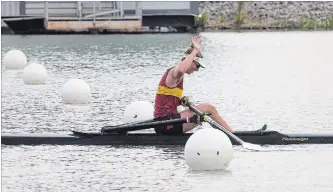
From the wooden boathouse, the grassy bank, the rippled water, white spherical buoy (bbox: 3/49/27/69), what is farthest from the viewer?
the grassy bank

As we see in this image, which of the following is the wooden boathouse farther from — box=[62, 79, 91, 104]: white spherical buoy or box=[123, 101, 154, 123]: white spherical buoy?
box=[123, 101, 154, 123]: white spherical buoy

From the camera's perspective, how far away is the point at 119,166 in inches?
547

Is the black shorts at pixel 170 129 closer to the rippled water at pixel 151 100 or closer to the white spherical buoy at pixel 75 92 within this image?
the rippled water at pixel 151 100

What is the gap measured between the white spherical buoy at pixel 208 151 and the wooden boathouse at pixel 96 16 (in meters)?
40.3

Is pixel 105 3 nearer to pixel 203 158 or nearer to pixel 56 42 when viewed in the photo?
pixel 56 42

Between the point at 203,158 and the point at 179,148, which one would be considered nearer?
the point at 203,158

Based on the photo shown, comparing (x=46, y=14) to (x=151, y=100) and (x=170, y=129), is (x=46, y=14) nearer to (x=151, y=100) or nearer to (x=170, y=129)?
(x=151, y=100)

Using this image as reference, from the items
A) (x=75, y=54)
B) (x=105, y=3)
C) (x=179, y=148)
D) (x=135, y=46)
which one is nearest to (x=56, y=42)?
(x=135, y=46)

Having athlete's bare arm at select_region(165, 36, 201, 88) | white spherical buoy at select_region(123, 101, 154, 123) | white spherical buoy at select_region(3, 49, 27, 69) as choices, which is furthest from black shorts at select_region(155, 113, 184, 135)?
white spherical buoy at select_region(3, 49, 27, 69)

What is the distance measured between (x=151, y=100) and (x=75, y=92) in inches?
69.3

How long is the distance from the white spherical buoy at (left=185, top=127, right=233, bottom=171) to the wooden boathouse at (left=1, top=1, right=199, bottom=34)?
40.3m

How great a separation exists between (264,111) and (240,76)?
9.03m

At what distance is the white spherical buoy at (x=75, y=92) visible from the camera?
21.4 m

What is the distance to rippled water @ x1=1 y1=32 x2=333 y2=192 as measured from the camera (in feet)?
42.6
